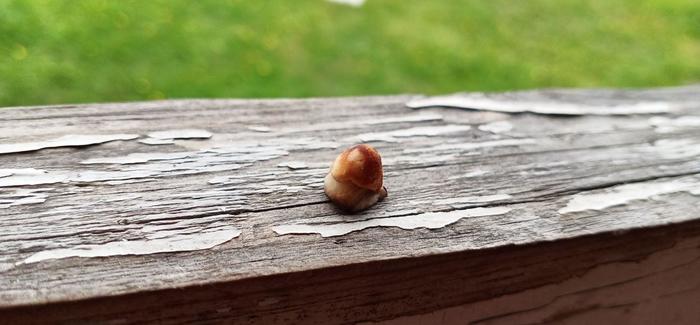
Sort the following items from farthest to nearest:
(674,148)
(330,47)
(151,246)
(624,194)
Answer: (330,47) < (674,148) < (624,194) < (151,246)

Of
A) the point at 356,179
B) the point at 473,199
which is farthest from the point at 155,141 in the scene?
the point at 473,199

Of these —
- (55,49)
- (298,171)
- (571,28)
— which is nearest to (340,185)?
(298,171)

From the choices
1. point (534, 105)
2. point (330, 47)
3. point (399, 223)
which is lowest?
point (399, 223)

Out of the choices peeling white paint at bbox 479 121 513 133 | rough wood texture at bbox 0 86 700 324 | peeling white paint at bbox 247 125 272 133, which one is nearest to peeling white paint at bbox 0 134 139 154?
rough wood texture at bbox 0 86 700 324

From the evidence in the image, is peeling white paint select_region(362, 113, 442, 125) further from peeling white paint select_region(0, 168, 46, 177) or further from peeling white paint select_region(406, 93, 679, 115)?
peeling white paint select_region(0, 168, 46, 177)

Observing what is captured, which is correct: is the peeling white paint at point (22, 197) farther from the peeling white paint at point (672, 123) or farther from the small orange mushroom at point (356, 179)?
the peeling white paint at point (672, 123)

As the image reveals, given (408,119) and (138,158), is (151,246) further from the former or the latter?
(408,119)

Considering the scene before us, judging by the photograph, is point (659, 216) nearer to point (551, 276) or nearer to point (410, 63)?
point (551, 276)
